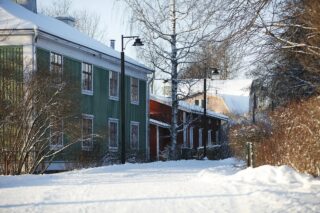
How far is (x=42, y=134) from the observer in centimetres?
1922

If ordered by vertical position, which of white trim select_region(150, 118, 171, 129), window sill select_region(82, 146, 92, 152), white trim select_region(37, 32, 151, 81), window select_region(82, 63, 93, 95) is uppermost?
white trim select_region(37, 32, 151, 81)

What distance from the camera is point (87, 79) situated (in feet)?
93.6

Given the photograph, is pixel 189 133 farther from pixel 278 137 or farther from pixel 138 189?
pixel 138 189

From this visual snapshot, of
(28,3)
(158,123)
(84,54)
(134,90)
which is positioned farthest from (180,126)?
(28,3)

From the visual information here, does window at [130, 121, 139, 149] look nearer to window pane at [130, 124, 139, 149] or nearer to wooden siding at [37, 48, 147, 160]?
window pane at [130, 124, 139, 149]

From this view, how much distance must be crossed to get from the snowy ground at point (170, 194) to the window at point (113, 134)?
15665 mm

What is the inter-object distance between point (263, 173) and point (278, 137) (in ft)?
8.81

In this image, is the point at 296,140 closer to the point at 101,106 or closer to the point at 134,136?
the point at 101,106

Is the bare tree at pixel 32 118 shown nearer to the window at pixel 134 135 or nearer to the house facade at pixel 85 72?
the house facade at pixel 85 72

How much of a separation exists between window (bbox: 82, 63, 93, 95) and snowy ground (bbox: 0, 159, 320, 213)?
43.9 ft

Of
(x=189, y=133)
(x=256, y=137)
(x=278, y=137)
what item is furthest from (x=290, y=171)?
(x=189, y=133)

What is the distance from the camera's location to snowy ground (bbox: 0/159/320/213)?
10016mm

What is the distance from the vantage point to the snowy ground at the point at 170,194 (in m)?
10.0

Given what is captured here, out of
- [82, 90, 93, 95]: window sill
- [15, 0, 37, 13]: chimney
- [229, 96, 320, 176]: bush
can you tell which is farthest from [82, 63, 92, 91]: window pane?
[229, 96, 320, 176]: bush
